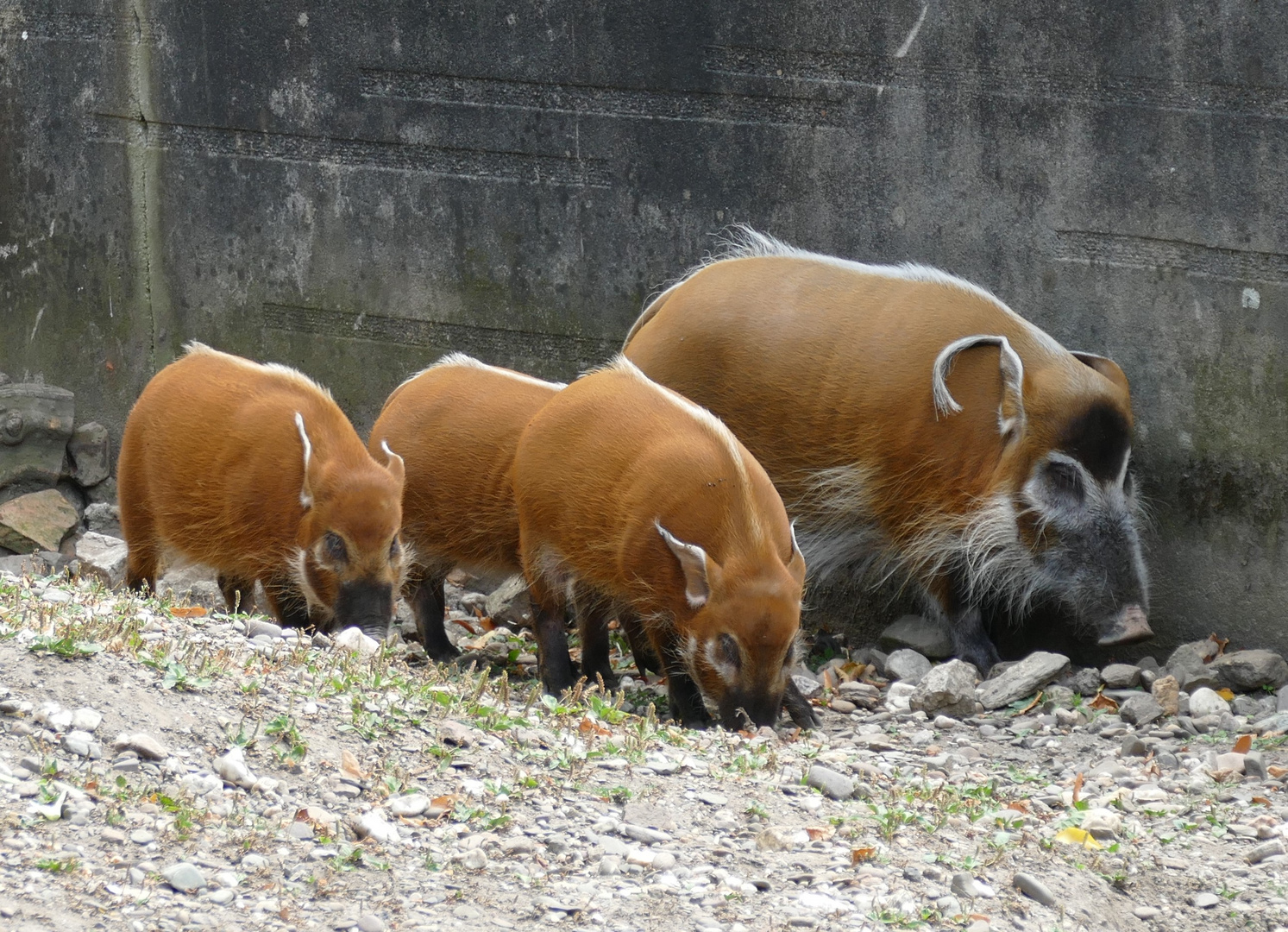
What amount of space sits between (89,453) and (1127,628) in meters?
5.37

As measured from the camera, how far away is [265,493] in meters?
5.90

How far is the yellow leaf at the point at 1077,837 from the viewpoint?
156 inches

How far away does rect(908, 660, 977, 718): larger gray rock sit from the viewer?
5668 millimetres

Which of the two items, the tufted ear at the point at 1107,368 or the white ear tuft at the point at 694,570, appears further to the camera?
the tufted ear at the point at 1107,368

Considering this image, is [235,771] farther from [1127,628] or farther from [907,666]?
[1127,628]

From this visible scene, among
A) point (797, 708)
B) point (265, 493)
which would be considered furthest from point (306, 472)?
point (797, 708)

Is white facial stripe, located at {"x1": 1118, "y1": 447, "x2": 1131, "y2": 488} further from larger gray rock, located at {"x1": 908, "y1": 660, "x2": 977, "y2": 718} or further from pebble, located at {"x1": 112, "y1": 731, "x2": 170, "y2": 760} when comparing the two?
pebble, located at {"x1": 112, "y1": 731, "x2": 170, "y2": 760}

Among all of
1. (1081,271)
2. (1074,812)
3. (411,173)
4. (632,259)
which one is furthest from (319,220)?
(1074,812)

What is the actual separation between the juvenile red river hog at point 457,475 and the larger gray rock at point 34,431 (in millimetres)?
2492

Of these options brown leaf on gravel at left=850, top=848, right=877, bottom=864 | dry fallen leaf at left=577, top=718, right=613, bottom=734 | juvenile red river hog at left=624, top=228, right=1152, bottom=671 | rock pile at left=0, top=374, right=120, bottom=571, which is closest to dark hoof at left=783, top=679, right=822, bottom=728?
juvenile red river hog at left=624, top=228, right=1152, bottom=671

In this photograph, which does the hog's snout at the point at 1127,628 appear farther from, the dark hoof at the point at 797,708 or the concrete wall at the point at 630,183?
the dark hoof at the point at 797,708

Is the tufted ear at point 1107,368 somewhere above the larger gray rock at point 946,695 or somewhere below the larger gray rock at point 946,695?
above

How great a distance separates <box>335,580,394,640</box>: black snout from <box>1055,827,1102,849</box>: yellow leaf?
2.76 meters

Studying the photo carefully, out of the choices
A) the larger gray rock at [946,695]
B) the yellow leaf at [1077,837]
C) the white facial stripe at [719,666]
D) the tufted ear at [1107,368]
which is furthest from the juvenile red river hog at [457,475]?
the yellow leaf at [1077,837]
